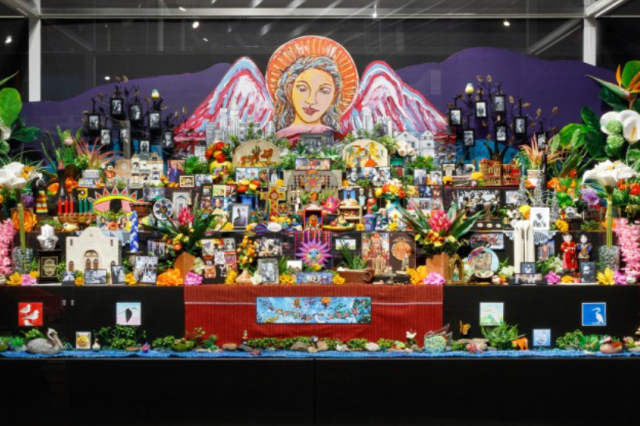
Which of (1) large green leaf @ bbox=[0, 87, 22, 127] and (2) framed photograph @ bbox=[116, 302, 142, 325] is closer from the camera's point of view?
(2) framed photograph @ bbox=[116, 302, 142, 325]

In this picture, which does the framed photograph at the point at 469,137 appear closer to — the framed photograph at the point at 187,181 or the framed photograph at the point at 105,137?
the framed photograph at the point at 187,181

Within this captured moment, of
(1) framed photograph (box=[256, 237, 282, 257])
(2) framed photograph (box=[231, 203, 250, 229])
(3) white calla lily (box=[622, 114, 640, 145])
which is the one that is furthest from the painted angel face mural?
(3) white calla lily (box=[622, 114, 640, 145])

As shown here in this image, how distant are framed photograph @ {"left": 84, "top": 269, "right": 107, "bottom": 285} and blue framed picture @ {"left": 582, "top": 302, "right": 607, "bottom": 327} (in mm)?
3514

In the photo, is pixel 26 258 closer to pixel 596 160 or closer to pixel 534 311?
pixel 534 311

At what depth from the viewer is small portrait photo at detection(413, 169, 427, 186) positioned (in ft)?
24.8

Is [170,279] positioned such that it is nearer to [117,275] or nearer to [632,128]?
[117,275]

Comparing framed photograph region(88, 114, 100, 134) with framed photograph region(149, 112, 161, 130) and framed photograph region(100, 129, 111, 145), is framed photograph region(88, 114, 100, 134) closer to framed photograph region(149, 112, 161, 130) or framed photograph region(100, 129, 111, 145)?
framed photograph region(100, 129, 111, 145)

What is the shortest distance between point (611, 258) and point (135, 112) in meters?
4.72

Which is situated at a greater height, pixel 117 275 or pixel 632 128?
pixel 632 128

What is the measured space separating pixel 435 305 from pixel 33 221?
3.43 metres

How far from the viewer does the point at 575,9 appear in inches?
325

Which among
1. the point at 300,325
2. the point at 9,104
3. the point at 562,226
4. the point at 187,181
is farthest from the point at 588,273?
the point at 9,104

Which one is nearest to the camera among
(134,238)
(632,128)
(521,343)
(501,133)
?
(521,343)

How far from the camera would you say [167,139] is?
8.16 metres
